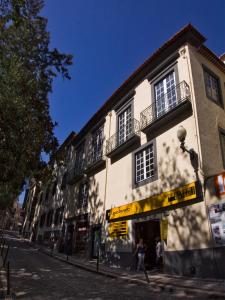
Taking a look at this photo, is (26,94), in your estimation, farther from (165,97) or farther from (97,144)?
(97,144)

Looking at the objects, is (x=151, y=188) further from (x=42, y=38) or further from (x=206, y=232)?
(x=42, y=38)

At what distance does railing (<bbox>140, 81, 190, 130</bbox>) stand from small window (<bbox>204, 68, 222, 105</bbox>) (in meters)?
1.44

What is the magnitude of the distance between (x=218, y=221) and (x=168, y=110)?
562 cm

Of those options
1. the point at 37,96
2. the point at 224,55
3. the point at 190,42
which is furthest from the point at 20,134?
the point at 224,55

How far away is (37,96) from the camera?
1219 centimetres

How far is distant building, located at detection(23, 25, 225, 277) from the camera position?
8.92 m

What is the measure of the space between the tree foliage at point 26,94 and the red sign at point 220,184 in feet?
26.7

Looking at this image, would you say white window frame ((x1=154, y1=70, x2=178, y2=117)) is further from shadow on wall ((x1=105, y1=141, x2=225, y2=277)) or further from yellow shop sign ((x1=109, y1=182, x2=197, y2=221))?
yellow shop sign ((x1=109, y1=182, x2=197, y2=221))

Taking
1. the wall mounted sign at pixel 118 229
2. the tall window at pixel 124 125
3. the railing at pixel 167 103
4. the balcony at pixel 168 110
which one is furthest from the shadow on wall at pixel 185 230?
the tall window at pixel 124 125

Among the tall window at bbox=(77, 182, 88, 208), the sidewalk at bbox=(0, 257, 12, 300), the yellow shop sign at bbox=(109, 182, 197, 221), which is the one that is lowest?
the sidewalk at bbox=(0, 257, 12, 300)

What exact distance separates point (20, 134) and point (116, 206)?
6878 millimetres

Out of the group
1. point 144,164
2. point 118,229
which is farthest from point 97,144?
point 118,229

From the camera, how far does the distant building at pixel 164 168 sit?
8.92m

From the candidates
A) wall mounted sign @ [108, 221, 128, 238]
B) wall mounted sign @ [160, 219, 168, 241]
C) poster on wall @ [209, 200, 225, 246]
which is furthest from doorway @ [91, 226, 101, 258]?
poster on wall @ [209, 200, 225, 246]
